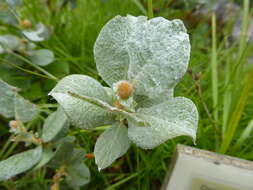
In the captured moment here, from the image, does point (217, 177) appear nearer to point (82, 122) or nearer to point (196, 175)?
point (196, 175)

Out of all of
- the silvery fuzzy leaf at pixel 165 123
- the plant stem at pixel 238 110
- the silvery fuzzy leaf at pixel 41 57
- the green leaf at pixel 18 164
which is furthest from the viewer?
the silvery fuzzy leaf at pixel 41 57

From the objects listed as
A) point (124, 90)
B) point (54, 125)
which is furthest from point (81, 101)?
point (54, 125)

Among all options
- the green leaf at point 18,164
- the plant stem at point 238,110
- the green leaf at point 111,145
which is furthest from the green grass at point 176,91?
the green leaf at point 111,145

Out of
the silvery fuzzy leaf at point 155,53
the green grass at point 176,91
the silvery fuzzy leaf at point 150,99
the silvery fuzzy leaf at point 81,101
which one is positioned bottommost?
the green grass at point 176,91

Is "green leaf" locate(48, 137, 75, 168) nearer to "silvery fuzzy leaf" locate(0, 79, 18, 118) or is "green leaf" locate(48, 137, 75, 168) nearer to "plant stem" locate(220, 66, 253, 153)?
"silvery fuzzy leaf" locate(0, 79, 18, 118)

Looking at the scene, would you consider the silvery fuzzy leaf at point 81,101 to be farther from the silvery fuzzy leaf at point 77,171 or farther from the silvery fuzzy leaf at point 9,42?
the silvery fuzzy leaf at point 9,42

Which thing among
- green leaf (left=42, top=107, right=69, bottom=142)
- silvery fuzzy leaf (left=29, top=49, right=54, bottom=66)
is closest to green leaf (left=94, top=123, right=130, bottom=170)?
green leaf (left=42, top=107, right=69, bottom=142)
